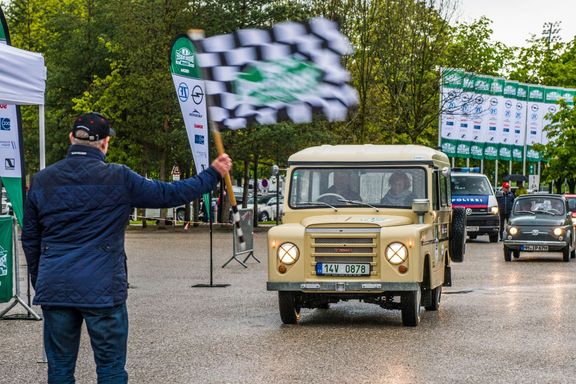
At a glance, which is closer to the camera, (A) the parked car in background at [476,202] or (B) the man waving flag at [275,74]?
(B) the man waving flag at [275,74]

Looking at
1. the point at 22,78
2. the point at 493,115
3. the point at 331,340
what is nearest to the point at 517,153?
the point at 493,115

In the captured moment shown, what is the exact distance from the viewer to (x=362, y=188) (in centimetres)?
1517

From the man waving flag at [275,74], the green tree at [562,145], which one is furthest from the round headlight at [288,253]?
the green tree at [562,145]

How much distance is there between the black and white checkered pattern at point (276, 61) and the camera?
8250 mm

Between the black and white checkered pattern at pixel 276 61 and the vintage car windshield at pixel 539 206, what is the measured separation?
74.2 feet

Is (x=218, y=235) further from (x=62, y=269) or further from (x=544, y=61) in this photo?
(x=544, y=61)

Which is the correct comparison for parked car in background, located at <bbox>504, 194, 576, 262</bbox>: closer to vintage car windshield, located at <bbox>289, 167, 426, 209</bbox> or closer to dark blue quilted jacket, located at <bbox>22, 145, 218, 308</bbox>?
vintage car windshield, located at <bbox>289, 167, 426, 209</bbox>

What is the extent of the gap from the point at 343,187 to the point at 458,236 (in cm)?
266

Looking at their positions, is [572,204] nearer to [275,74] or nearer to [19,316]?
[19,316]

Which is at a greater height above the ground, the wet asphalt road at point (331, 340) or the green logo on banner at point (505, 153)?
the green logo on banner at point (505, 153)

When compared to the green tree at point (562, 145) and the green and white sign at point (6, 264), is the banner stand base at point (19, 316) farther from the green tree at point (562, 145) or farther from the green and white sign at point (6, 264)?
the green tree at point (562, 145)

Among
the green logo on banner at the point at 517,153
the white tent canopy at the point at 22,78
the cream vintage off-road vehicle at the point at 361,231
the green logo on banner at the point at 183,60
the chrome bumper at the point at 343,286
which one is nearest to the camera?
the white tent canopy at the point at 22,78

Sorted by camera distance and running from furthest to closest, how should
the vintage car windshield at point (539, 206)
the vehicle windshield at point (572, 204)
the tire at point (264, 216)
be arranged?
A: the tire at point (264, 216) < the vehicle windshield at point (572, 204) < the vintage car windshield at point (539, 206)

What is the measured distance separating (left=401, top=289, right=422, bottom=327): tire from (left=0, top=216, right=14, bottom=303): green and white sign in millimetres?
4987
